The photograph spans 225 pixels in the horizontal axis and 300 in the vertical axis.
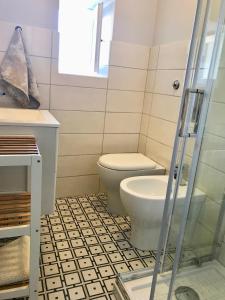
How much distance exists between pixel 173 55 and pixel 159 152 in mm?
747

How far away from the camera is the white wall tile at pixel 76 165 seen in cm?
221

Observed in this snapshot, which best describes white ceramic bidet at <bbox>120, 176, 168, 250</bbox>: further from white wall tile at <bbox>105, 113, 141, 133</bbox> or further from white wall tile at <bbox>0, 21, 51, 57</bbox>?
white wall tile at <bbox>0, 21, 51, 57</bbox>

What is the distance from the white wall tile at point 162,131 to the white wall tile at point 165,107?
4cm

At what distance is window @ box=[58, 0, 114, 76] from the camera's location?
2143 millimetres

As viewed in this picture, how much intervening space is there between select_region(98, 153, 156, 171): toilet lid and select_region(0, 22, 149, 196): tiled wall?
0.93ft

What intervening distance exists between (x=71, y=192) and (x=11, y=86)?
104cm

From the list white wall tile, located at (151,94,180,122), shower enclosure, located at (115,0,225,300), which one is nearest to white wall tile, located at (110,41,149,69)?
white wall tile, located at (151,94,180,122)

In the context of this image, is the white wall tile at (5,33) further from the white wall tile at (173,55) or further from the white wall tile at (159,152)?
the white wall tile at (159,152)

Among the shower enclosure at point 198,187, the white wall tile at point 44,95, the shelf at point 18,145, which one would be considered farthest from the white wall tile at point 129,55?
the shower enclosure at point 198,187

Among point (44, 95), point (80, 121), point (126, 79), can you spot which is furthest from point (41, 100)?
point (126, 79)

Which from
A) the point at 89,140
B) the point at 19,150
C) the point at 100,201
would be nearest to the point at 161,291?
the point at 19,150

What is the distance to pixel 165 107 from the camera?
200 centimetres

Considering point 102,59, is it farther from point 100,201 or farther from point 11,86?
point 100,201

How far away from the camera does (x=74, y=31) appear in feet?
7.38
